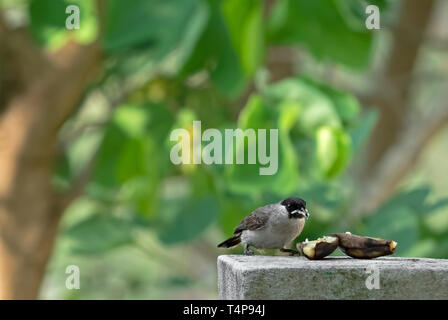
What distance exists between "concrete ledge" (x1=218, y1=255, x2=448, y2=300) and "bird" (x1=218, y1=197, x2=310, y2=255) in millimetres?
68

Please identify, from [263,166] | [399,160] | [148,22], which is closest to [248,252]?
[263,166]

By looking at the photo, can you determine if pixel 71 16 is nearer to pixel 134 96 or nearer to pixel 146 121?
pixel 146 121

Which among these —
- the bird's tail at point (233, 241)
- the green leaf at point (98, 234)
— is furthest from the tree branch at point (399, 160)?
the bird's tail at point (233, 241)

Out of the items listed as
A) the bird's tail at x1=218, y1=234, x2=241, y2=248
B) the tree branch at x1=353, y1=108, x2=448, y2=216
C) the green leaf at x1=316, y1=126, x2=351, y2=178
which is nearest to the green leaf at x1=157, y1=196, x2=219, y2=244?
the green leaf at x1=316, y1=126, x2=351, y2=178

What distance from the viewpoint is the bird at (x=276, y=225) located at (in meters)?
1.01

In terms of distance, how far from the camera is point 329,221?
219cm

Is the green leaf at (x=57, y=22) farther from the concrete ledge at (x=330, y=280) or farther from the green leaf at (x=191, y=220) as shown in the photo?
the concrete ledge at (x=330, y=280)

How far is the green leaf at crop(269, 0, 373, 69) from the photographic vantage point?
79.0 inches

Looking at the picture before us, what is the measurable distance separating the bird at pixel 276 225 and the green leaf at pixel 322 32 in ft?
3.35

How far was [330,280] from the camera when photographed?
898mm

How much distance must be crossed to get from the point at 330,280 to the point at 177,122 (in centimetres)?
134

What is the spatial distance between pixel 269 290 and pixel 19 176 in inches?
58.9

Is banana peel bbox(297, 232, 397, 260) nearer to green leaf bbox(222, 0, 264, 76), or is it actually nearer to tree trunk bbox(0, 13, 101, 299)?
green leaf bbox(222, 0, 264, 76)

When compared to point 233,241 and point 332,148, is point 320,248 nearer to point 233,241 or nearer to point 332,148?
point 233,241
